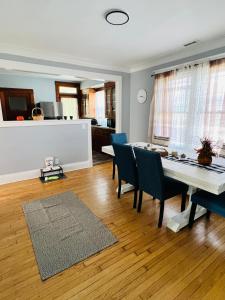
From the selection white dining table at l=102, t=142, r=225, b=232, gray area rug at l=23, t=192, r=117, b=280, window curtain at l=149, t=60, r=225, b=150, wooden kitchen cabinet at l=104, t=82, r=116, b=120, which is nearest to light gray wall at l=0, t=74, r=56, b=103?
wooden kitchen cabinet at l=104, t=82, r=116, b=120

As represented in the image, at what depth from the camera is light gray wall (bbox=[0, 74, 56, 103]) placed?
5.49m

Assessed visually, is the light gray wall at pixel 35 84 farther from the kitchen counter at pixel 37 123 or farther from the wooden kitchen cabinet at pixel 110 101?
the kitchen counter at pixel 37 123

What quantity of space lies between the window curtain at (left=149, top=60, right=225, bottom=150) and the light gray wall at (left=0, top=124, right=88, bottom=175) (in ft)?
5.61

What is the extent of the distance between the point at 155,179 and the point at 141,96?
2762 mm

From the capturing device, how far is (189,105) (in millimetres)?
3150

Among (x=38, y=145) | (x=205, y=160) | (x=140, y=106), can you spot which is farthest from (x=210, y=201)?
(x=38, y=145)

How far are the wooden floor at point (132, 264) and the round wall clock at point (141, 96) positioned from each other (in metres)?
2.63

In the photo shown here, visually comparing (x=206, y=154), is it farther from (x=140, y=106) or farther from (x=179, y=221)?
(x=140, y=106)

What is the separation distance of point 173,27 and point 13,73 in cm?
499

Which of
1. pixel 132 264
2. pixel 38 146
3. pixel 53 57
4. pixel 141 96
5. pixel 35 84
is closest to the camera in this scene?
pixel 132 264

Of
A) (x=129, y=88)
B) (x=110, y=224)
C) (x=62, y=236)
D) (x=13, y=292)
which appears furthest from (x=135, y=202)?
(x=129, y=88)

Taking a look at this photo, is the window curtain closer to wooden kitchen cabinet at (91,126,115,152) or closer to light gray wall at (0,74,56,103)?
wooden kitchen cabinet at (91,126,115,152)

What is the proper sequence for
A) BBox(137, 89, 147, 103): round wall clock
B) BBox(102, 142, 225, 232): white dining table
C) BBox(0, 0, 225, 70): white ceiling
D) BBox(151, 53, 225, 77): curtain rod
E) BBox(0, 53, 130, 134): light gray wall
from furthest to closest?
BBox(137, 89, 147, 103): round wall clock, BBox(0, 53, 130, 134): light gray wall, BBox(151, 53, 225, 77): curtain rod, BBox(0, 0, 225, 70): white ceiling, BBox(102, 142, 225, 232): white dining table

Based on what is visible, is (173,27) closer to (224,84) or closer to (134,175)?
(224,84)
